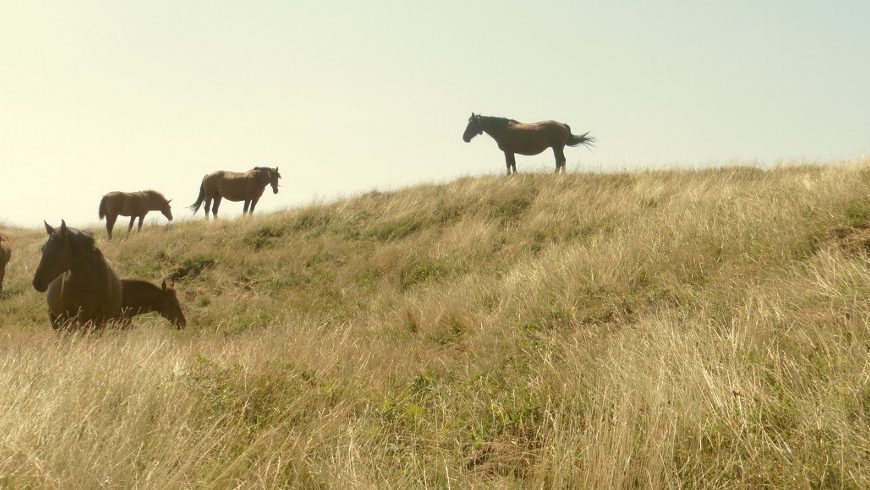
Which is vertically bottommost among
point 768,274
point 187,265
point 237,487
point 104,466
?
point 187,265

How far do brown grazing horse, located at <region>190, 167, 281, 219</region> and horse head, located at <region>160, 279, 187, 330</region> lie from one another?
13197 mm

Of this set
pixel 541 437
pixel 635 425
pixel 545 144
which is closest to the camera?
pixel 635 425

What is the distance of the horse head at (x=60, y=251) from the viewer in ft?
28.8

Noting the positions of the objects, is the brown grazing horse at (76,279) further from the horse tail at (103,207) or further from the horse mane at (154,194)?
the horse mane at (154,194)

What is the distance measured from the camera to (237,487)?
3.03 metres

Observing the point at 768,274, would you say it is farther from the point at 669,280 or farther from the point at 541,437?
the point at 541,437

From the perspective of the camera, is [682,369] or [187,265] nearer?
[682,369]

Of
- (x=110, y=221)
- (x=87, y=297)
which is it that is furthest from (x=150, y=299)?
(x=110, y=221)

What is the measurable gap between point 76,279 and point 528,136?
16.1 meters

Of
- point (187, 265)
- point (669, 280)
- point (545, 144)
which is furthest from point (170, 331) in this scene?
point (545, 144)

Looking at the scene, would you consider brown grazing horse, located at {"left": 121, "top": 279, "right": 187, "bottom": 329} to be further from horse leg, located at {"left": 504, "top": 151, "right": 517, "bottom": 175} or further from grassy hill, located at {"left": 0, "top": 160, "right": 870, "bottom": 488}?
horse leg, located at {"left": 504, "top": 151, "right": 517, "bottom": 175}

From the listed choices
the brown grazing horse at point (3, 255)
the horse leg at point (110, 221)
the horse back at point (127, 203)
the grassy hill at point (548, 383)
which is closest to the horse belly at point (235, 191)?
the horse back at point (127, 203)

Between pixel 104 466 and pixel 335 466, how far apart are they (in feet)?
3.38

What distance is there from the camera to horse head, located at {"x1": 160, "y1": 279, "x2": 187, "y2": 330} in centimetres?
1115
